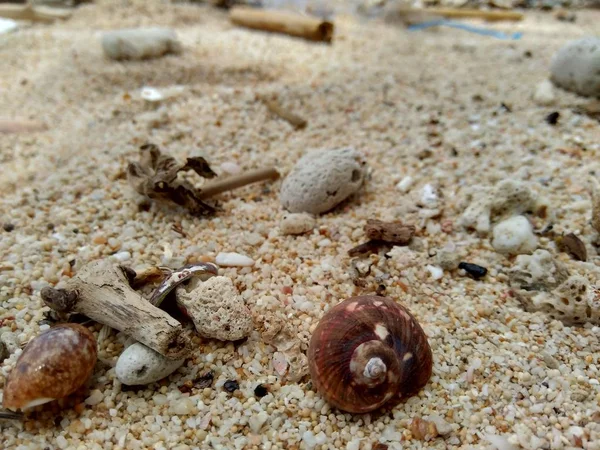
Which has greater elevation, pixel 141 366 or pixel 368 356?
pixel 368 356

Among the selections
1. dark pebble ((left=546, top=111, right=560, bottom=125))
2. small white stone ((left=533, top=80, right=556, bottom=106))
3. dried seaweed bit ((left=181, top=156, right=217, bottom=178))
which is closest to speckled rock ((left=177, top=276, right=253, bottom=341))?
dried seaweed bit ((left=181, top=156, right=217, bottom=178))

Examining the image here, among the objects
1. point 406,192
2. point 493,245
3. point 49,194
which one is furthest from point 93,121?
point 493,245

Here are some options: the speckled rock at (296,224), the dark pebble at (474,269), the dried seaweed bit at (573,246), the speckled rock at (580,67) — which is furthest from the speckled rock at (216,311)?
the speckled rock at (580,67)

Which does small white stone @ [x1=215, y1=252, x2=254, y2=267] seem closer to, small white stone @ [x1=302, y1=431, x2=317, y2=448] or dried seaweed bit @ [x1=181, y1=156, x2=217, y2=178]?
dried seaweed bit @ [x1=181, y1=156, x2=217, y2=178]

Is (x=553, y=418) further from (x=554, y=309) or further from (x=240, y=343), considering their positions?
(x=240, y=343)

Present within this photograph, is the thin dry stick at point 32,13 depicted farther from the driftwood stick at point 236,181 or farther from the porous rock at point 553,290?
the porous rock at point 553,290

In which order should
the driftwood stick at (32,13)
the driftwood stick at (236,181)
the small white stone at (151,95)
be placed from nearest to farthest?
the driftwood stick at (236,181)
the small white stone at (151,95)
the driftwood stick at (32,13)

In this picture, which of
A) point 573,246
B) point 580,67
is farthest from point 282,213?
point 580,67

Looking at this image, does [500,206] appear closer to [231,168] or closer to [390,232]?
[390,232]
